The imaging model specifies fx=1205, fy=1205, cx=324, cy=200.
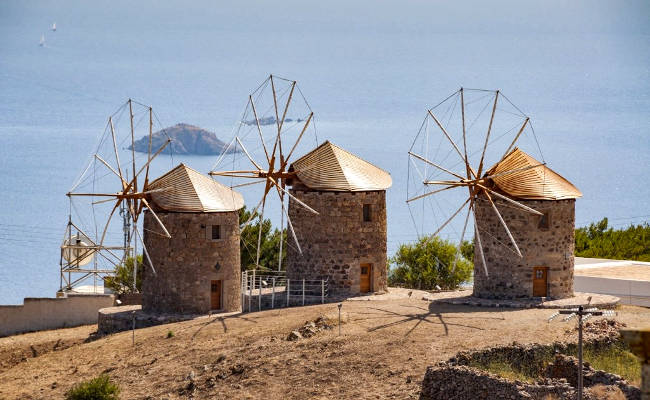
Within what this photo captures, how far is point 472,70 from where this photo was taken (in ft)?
527

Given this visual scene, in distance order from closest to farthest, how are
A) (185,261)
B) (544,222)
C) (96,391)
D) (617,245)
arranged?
1. (96,391)
2. (544,222)
3. (185,261)
4. (617,245)

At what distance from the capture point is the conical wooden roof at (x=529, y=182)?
37.3m

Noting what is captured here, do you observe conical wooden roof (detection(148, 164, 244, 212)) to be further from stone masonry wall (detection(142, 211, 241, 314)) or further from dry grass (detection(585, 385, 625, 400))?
dry grass (detection(585, 385, 625, 400))

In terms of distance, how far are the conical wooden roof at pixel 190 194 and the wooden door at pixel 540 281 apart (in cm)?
1042

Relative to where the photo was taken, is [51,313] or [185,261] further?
[51,313]

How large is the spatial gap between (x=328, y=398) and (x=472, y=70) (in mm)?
134073

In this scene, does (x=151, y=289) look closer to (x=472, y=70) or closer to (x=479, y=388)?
(x=479, y=388)

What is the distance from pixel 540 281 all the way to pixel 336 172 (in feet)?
25.9

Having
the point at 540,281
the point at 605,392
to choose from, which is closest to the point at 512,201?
the point at 540,281

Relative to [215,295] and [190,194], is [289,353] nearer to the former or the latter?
[215,295]

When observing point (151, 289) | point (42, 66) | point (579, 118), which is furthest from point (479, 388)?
point (42, 66)

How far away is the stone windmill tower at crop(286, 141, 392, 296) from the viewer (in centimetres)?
4012

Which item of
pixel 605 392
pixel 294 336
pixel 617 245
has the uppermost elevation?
pixel 617 245

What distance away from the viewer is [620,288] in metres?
41.0
